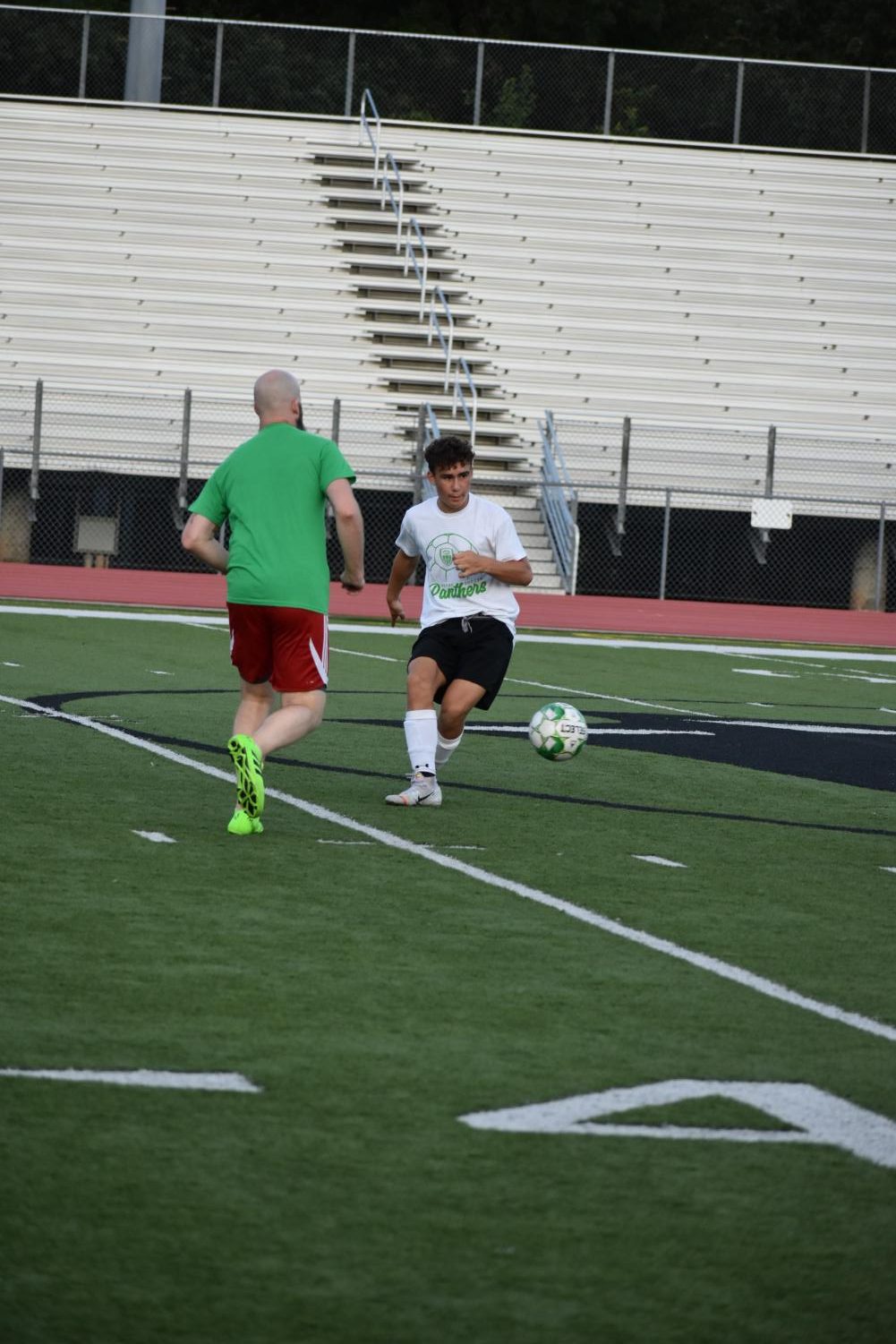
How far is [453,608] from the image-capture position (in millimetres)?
9438

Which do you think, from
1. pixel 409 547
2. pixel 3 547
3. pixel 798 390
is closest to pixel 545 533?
pixel 798 390

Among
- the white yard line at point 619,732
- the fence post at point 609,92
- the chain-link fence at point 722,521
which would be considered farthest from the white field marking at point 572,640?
the fence post at point 609,92

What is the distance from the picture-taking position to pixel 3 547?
93.4 feet

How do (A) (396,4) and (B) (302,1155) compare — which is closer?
(B) (302,1155)

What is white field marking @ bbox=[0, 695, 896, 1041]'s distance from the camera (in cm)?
555

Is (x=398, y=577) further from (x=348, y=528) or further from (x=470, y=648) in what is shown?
(x=348, y=528)

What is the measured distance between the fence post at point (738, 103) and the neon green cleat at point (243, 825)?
29025mm

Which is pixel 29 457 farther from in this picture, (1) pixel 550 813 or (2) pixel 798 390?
(1) pixel 550 813

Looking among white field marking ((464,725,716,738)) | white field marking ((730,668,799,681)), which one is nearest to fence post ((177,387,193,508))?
white field marking ((730,668,799,681))

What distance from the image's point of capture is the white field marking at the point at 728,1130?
4.34m

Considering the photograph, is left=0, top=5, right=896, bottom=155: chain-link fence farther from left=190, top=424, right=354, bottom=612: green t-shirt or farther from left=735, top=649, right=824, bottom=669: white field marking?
left=190, top=424, right=354, bottom=612: green t-shirt

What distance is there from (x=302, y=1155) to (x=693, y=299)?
1177 inches

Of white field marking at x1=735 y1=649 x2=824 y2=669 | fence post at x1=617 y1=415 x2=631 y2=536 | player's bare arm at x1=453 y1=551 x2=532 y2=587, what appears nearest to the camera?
player's bare arm at x1=453 y1=551 x2=532 y2=587

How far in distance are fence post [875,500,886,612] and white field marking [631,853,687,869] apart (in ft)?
68.3
